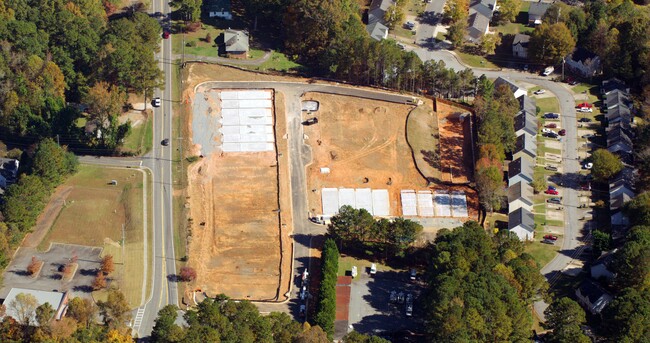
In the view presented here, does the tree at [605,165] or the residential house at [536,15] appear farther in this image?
the residential house at [536,15]

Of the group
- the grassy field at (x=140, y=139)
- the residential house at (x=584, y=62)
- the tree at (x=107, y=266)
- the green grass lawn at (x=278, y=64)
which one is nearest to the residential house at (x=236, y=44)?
the green grass lawn at (x=278, y=64)

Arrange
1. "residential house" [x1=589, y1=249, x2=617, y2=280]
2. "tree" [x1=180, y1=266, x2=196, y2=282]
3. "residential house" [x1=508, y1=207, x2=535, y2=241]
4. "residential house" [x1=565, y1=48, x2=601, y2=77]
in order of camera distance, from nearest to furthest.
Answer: "tree" [x1=180, y1=266, x2=196, y2=282] < "residential house" [x1=589, y1=249, x2=617, y2=280] < "residential house" [x1=508, y1=207, x2=535, y2=241] < "residential house" [x1=565, y1=48, x2=601, y2=77]

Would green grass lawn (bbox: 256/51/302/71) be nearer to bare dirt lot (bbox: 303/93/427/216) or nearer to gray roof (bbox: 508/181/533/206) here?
bare dirt lot (bbox: 303/93/427/216)

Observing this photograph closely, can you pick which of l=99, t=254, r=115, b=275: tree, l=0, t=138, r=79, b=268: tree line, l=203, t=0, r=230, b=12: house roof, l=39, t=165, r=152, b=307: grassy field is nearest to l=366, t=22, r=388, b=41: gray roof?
l=203, t=0, r=230, b=12: house roof

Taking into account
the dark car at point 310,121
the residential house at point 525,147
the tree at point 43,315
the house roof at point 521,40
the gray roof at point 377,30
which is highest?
the gray roof at point 377,30

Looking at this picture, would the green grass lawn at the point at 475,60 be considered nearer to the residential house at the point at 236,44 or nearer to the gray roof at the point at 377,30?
the gray roof at the point at 377,30

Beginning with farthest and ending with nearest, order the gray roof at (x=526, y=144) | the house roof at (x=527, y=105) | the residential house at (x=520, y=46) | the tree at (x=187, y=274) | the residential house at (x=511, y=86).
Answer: the residential house at (x=520, y=46) < the residential house at (x=511, y=86) < the house roof at (x=527, y=105) < the gray roof at (x=526, y=144) < the tree at (x=187, y=274)

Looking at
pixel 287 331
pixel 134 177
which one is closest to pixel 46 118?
Result: pixel 134 177
